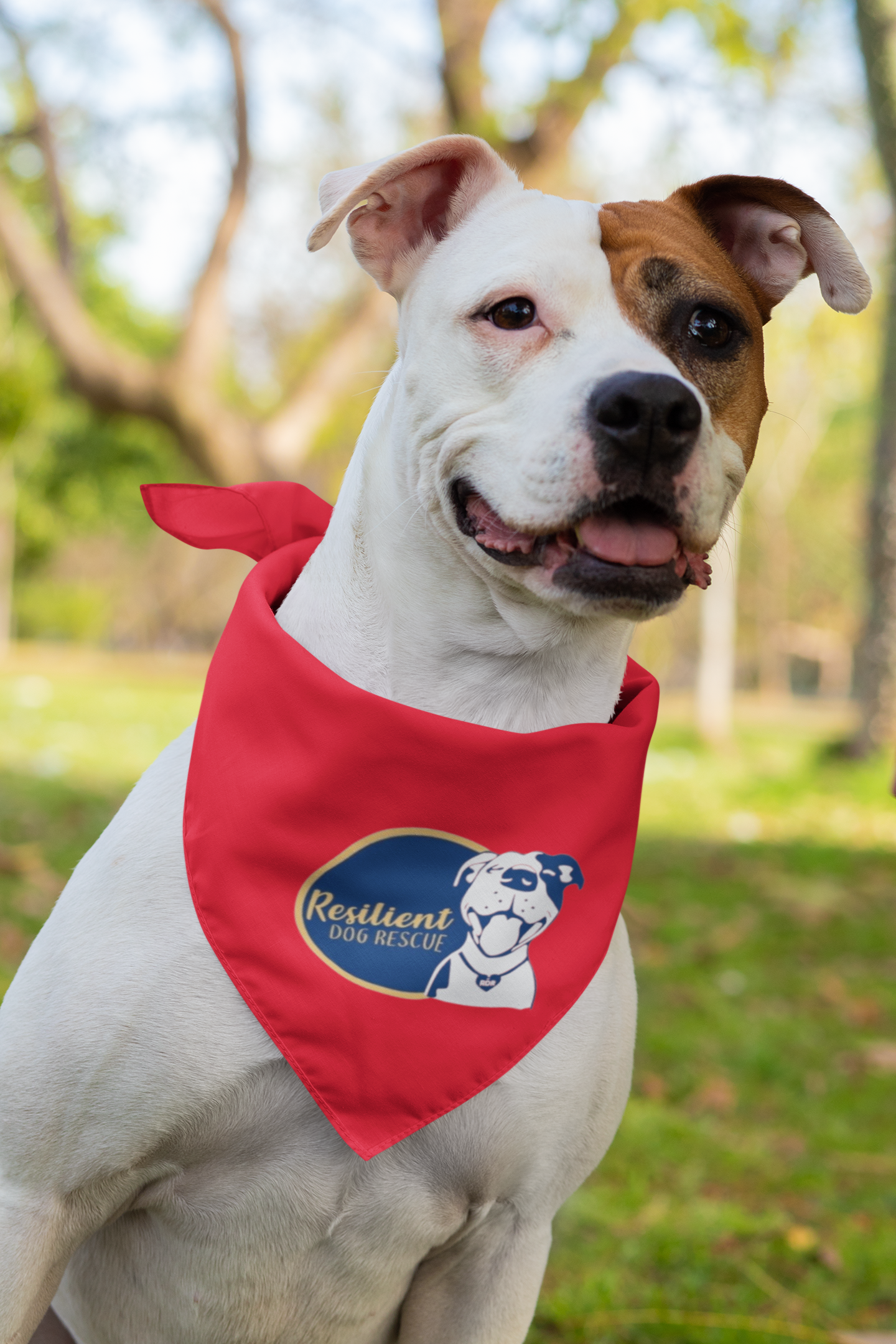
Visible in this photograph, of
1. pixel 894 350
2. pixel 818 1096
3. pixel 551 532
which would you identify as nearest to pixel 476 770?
pixel 551 532

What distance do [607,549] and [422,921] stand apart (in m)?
0.72

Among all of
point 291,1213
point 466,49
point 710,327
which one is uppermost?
point 710,327

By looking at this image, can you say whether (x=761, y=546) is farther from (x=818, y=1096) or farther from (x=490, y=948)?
(x=490, y=948)

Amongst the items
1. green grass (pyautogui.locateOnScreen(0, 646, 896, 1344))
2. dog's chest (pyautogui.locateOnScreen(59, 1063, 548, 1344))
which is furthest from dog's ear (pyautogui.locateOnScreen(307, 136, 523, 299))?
green grass (pyautogui.locateOnScreen(0, 646, 896, 1344))

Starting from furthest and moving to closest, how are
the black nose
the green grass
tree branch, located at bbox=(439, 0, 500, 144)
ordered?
1. tree branch, located at bbox=(439, 0, 500, 144)
2. the green grass
3. the black nose

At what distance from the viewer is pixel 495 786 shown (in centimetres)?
212

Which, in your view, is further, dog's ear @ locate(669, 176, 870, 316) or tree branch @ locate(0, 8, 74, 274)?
tree branch @ locate(0, 8, 74, 274)

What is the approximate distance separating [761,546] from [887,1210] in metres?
32.2

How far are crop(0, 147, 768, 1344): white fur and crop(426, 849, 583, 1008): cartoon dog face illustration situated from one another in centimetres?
13

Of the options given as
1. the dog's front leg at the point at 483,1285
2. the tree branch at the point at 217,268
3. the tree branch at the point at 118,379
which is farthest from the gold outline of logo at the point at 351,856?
the tree branch at the point at 217,268

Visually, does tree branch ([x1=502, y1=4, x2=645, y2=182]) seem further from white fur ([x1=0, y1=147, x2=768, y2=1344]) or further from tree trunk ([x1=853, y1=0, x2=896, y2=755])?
white fur ([x1=0, y1=147, x2=768, y2=1344])

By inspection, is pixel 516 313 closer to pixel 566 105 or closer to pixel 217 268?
pixel 566 105

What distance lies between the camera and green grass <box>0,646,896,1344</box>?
351 cm

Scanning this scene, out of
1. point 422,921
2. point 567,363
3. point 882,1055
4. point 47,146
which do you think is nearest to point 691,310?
point 567,363
